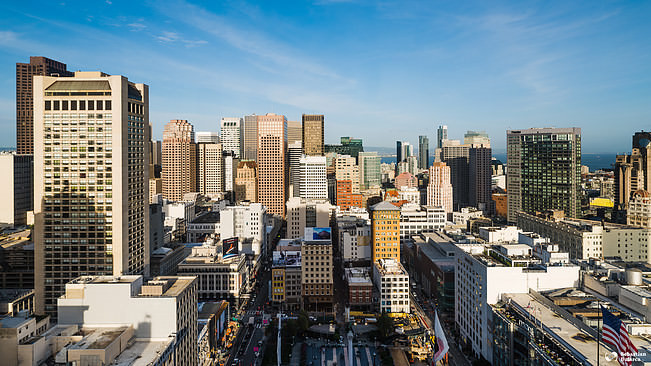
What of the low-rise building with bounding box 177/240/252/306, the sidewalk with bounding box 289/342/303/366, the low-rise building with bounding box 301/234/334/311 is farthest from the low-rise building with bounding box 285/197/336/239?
the sidewalk with bounding box 289/342/303/366

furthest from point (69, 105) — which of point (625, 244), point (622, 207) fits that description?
point (622, 207)

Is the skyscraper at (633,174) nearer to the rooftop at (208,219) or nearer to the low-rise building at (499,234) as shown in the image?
the low-rise building at (499,234)

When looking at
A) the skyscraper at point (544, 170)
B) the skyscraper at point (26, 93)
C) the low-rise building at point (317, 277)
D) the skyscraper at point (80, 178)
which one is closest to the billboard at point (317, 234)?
the low-rise building at point (317, 277)

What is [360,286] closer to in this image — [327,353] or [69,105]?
[327,353]

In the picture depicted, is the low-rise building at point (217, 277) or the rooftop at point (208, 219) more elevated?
the rooftop at point (208, 219)

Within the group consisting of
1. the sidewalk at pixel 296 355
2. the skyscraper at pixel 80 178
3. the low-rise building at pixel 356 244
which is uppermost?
the skyscraper at pixel 80 178

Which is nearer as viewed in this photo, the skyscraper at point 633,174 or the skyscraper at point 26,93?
the skyscraper at point 633,174

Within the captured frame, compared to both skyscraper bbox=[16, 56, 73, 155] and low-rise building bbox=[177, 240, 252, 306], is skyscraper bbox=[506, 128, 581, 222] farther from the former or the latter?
skyscraper bbox=[16, 56, 73, 155]
